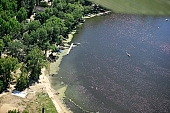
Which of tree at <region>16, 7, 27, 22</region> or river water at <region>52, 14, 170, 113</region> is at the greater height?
tree at <region>16, 7, 27, 22</region>

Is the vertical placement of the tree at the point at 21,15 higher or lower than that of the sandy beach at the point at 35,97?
higher

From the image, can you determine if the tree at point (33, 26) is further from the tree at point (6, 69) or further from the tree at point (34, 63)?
the tree at point (6, 69)

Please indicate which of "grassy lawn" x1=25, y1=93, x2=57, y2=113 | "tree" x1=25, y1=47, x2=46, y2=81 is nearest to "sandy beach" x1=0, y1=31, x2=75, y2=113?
"grassy lawn" x1=25, y1=93, x2=57, y2=113

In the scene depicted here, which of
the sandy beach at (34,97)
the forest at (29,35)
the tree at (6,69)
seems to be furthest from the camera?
the forest at (29,35)

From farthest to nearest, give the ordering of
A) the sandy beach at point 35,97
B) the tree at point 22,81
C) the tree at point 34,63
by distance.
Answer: the tree at point 34,63 → the tree at point 22,81 → the sandy beach at point 35,97

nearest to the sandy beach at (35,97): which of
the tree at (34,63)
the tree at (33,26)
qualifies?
the tree at (34,63)

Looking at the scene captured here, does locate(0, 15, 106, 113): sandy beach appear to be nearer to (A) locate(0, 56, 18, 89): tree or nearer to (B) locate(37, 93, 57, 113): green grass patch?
(B) locate(37, 93, 57, 113): green grass patch

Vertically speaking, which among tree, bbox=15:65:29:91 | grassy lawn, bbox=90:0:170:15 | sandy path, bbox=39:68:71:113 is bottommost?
sandy path, bbox=39:68:71:113

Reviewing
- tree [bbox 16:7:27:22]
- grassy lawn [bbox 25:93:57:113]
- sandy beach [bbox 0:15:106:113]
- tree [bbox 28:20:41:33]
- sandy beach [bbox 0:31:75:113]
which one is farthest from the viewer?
tree [bbox 16:7:27:22]
